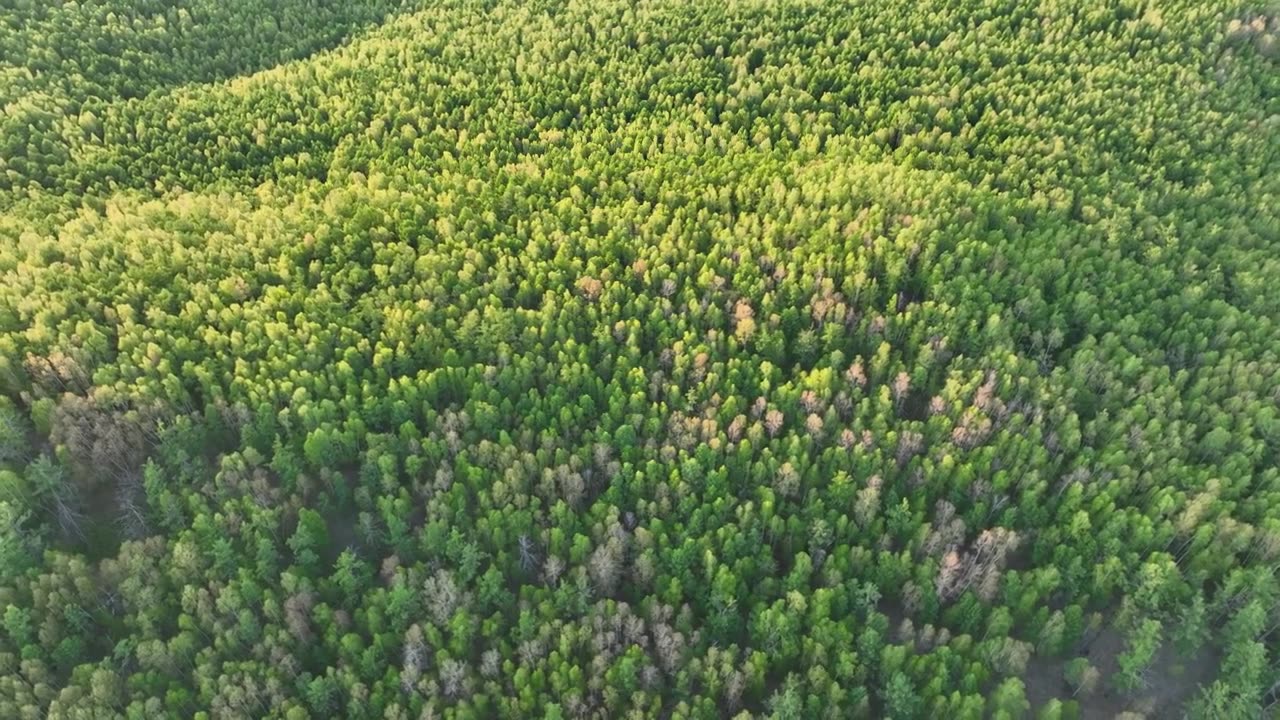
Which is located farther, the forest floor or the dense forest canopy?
the forest floor

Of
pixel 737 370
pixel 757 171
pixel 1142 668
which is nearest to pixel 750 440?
pixel 737 370

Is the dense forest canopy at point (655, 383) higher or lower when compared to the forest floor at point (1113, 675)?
higher

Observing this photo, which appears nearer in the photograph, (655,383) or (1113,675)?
(1113,675)

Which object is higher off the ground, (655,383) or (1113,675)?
(655,383)

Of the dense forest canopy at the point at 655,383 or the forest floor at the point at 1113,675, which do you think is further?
the forest floor at the point at 1113,675

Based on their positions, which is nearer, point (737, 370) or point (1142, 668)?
point (1142, 668)

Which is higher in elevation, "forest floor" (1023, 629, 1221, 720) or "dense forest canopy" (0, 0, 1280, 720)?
"dense forest canopy" (0, 0, 1280, 720)

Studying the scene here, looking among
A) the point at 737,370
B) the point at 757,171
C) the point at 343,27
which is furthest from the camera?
the point at 343,27

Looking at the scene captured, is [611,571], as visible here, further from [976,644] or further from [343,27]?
[343,27]
